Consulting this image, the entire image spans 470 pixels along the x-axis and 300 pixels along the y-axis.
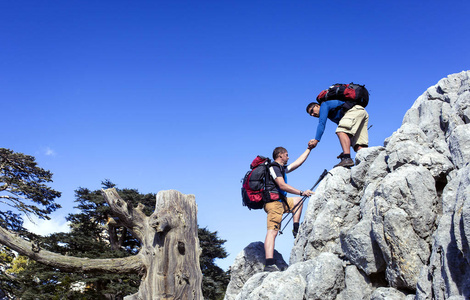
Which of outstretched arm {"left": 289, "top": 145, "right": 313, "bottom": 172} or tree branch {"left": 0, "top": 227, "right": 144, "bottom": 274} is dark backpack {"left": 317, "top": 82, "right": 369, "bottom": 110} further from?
tree branch {"left": 0, "top": 227, "right": 144, "bottom": 274}

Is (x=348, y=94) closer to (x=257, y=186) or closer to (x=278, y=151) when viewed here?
(x=278, y=151)

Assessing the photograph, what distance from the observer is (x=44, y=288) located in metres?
26.8

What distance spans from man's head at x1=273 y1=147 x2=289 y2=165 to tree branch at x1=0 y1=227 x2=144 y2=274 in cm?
392

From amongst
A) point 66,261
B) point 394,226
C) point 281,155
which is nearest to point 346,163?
point 281,155

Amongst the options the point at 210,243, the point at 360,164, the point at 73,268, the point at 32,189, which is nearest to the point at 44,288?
the point at 32,189

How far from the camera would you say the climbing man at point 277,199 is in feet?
29.4

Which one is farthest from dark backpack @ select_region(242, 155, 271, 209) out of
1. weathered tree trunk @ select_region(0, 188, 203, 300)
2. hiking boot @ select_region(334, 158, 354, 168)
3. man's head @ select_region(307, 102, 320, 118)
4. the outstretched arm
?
weathered tree trunk @ select_region(0, 188, 203, 300)

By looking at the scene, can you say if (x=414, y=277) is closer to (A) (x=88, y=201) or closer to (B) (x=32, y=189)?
(B) (x=32, y=189)

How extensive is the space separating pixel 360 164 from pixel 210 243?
2520cm

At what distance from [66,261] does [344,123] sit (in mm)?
6676

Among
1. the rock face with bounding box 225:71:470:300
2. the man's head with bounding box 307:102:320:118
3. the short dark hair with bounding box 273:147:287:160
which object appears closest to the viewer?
the rock face with bounding box 225:71:470:300

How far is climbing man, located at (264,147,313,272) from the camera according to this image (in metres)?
8.95

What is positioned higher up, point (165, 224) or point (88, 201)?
point (88, 201)

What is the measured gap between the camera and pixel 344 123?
385 inches
